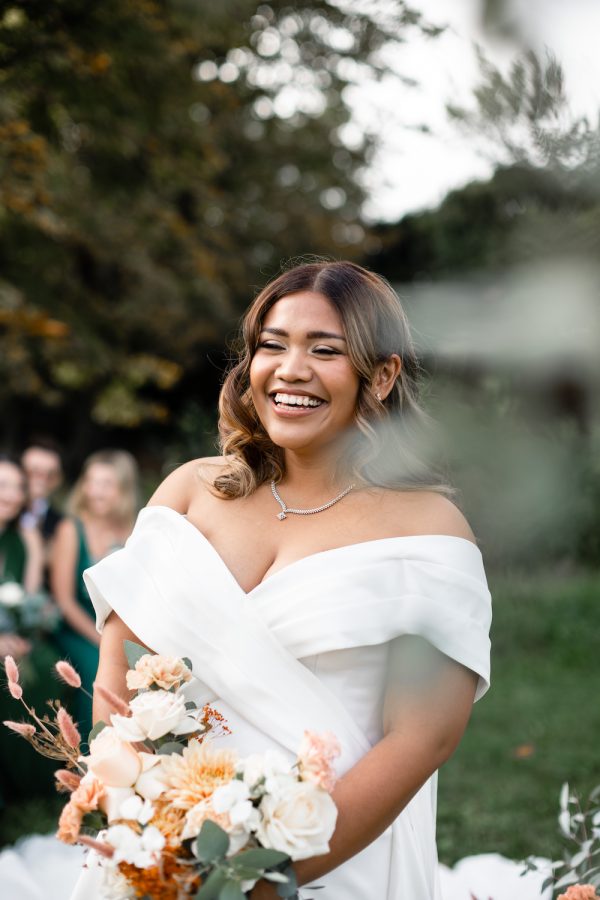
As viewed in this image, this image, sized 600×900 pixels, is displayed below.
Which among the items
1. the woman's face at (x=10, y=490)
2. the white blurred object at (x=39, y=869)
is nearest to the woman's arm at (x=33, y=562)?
the woman's face at (x=10, y=490)

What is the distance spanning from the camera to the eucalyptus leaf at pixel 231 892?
154 centimetres

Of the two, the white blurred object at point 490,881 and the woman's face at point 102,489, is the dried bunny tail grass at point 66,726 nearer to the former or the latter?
the white blurred object at point 490,881

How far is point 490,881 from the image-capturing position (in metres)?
3.61

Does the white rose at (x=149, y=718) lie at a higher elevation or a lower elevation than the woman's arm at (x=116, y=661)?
lower

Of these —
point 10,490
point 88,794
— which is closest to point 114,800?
point 88,794

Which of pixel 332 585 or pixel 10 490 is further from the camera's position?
pixel 10 490

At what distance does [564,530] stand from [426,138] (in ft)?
1.68

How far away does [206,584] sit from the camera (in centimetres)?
211

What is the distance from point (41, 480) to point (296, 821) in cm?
488

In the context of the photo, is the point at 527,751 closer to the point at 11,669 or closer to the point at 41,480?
the point at 41,480

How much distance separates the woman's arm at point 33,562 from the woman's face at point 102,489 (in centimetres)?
44

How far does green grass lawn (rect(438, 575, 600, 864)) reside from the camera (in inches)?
191

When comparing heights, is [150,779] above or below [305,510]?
below

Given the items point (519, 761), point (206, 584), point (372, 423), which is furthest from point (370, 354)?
point (519, 761)
